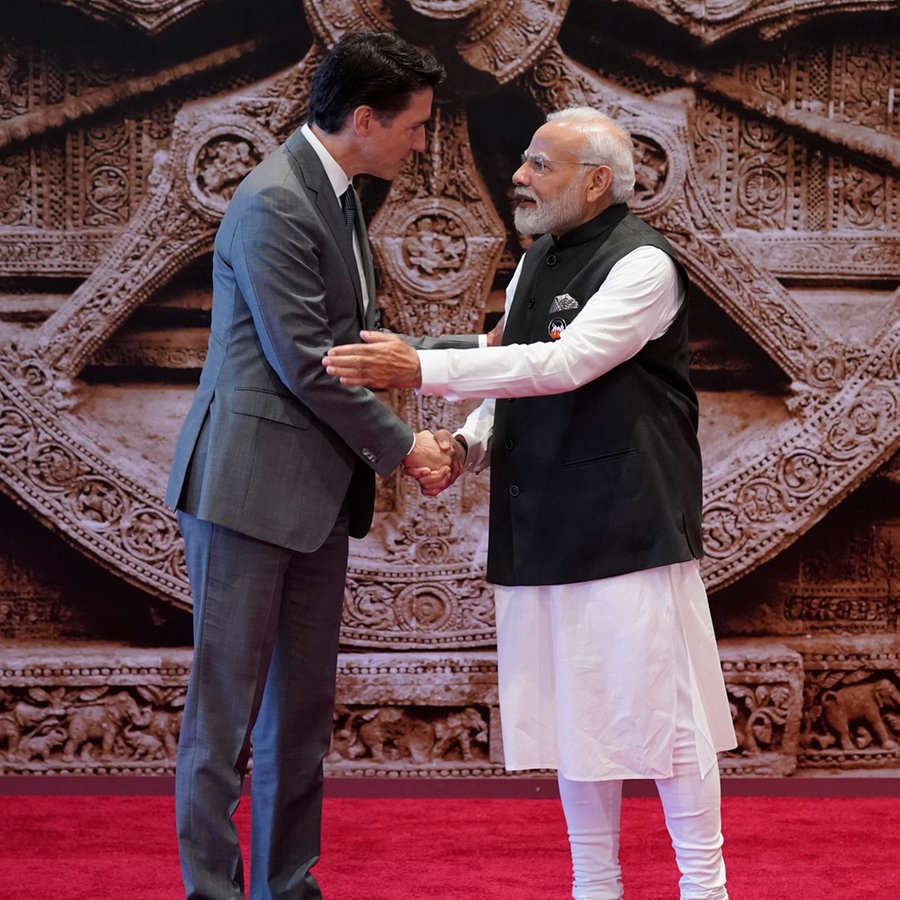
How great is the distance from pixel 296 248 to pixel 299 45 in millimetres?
1775

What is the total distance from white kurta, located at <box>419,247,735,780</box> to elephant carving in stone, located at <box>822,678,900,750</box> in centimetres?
166

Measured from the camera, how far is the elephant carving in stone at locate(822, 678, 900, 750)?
12.8ft

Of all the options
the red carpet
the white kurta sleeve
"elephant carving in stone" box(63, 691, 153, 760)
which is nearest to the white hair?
the white kurta sleeve

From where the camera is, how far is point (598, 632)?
2369 mm

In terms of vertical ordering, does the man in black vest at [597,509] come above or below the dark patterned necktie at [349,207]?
below

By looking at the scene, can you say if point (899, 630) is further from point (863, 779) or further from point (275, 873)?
point (275, 873)

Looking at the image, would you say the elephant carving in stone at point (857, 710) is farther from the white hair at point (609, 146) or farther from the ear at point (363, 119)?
the ear at point (363, 119)

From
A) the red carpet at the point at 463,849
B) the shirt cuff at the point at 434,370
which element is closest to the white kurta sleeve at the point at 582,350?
the shirt cuff at the point at 434,370

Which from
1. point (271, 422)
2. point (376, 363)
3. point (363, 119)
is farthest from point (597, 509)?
point (363, 119)

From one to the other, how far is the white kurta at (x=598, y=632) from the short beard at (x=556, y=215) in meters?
0.18

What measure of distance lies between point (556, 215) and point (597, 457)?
1.71ft

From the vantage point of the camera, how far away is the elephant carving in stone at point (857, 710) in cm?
391

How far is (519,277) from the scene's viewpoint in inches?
105

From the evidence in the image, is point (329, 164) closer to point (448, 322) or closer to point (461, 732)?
point (448, 322)
